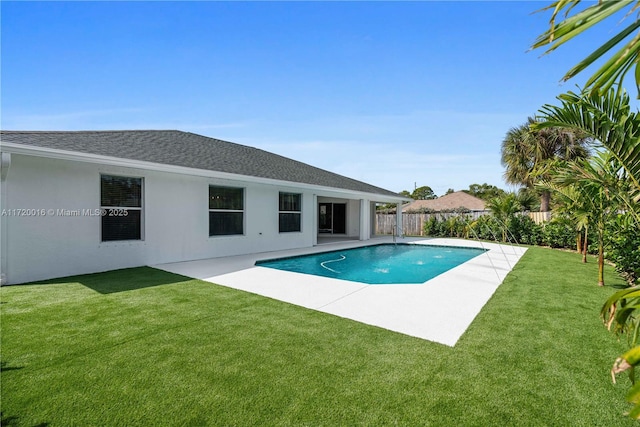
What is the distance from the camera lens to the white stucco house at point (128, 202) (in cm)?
731

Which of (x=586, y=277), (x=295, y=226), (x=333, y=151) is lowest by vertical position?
(x=586, y=277)

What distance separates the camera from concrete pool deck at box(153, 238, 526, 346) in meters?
4.88

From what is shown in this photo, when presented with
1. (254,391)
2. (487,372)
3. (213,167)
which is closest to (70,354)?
(254,391)

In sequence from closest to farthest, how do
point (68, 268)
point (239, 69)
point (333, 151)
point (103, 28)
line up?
point (68, 268) → point (103, 28) → point (239, 69) → point (333, 151)

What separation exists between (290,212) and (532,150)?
19594mm

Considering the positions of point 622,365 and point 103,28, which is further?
point 103,28

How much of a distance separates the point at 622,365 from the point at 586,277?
383 inches

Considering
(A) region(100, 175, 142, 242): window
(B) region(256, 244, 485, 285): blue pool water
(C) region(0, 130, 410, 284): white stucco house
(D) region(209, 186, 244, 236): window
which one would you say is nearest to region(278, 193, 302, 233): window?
(C) region(0, 130, 410, 284): white stucco house

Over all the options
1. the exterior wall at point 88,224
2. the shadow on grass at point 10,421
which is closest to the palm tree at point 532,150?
the exterior wall at point 88,224

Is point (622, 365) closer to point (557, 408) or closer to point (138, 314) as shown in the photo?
point (557, 408)

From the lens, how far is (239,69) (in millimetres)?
12953

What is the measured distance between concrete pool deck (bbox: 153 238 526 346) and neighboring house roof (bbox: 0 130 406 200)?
3456mm

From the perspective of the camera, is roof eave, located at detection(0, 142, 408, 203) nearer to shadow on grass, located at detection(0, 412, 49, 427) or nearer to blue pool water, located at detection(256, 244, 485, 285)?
blue pool water, located at detection(256, 244, 485, 285)

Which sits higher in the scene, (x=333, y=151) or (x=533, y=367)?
(x=333, y=151)
